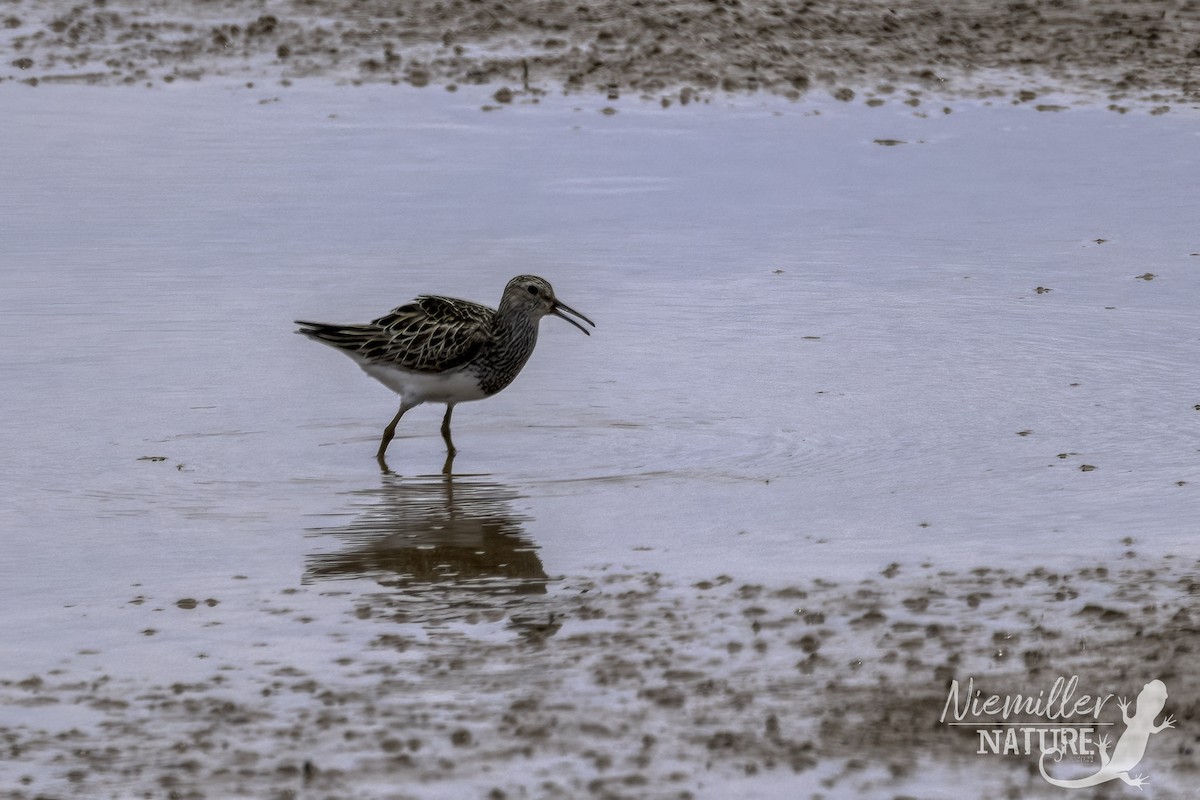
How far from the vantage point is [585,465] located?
32.3 ft

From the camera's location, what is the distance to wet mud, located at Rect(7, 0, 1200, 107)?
63.1 ft

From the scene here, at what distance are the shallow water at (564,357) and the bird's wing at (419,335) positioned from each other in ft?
1.64

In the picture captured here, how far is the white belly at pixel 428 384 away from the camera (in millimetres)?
10523

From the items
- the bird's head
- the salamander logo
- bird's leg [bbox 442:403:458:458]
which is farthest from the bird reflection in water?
the salamander logo

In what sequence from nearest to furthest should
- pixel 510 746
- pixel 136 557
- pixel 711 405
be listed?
pixel 510 746, pixel 136 557, pixel 711 405

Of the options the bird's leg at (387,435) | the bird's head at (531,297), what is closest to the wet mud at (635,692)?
the bird's leg at (387,435)

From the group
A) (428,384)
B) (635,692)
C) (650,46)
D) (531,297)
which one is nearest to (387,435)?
(428,384)

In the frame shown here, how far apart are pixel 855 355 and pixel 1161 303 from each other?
2.40 meters

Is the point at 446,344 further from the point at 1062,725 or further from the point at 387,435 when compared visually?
the point at 1062,725

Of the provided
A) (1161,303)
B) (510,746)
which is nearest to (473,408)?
(1161,303)

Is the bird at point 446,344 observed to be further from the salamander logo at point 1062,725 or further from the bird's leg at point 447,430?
the salamander logo at point 1062,725

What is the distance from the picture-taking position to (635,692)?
6.59 meters

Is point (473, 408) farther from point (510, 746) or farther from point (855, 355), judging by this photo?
point (510, 746)

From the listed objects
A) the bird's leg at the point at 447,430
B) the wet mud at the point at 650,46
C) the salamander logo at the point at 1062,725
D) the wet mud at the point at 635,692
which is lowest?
the bird's leg at the point at 447,430
